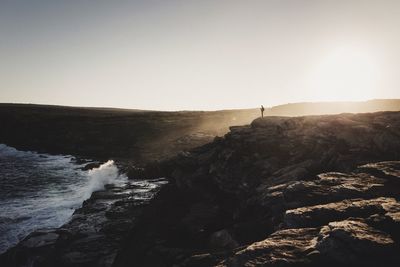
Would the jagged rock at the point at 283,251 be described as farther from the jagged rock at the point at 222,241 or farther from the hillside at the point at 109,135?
the hillside at the point at 109,135

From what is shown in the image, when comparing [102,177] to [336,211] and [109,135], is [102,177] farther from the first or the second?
[109,135]

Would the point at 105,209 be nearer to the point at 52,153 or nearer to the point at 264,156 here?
the point at 264,156

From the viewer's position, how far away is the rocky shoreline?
12.7 metres

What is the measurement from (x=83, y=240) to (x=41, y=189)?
22049mm

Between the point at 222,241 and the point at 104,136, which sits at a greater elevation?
the point at 104,136

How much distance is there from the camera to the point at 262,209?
21047mm

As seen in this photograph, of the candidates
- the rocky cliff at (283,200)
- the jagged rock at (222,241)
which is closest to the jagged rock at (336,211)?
the rocky cliff at (283,200)

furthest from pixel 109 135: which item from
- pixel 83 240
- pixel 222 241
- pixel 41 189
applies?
pixel 222 241

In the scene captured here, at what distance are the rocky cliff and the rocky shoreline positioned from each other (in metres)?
0.05

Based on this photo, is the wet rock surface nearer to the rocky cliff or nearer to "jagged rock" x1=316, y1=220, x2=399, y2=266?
the rocky cliff

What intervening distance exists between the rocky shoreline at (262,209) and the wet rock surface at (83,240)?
7 centimetres

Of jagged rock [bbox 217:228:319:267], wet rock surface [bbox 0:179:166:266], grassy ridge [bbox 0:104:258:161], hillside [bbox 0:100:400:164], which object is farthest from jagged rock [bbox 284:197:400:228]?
grassy ridge [bbox 0:104:258:161]

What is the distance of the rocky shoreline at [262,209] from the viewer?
12.7 m

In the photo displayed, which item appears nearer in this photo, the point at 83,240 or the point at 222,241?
the point at 222,241
